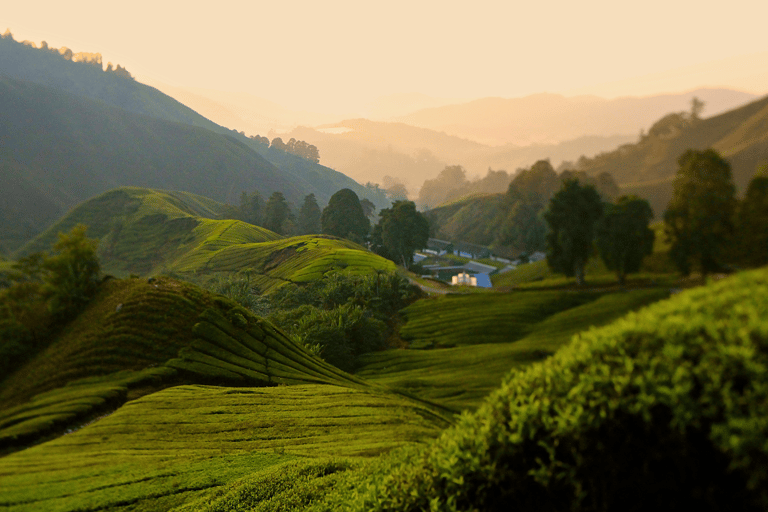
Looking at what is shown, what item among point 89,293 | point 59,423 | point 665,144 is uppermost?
point 665,144

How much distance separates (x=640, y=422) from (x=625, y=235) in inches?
157

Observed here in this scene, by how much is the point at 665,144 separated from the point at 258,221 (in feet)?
197

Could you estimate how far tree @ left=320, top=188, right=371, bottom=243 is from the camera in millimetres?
Answer: 63312

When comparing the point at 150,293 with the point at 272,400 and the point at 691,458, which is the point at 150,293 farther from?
the point at 691,458

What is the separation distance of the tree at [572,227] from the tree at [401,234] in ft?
177

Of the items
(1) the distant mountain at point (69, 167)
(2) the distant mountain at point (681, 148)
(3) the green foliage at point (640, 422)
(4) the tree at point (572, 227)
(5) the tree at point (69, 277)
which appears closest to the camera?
(3) the green foliage at point (640, 422)

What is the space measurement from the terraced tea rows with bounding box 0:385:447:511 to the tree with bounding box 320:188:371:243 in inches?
1798

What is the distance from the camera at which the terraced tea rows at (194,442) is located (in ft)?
37.5

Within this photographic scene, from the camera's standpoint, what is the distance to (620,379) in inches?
129

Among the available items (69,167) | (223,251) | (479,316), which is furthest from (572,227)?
(69,167)

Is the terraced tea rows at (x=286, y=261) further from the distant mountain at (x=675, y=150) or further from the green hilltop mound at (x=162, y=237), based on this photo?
the distant mountain at (x=675, y=150)

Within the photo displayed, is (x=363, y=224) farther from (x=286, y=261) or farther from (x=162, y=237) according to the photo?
(x=286, y=261)

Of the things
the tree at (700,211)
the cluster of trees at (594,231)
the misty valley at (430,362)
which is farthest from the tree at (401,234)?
the tree at (700,211)

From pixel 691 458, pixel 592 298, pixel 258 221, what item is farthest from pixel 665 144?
pixel 258 221
